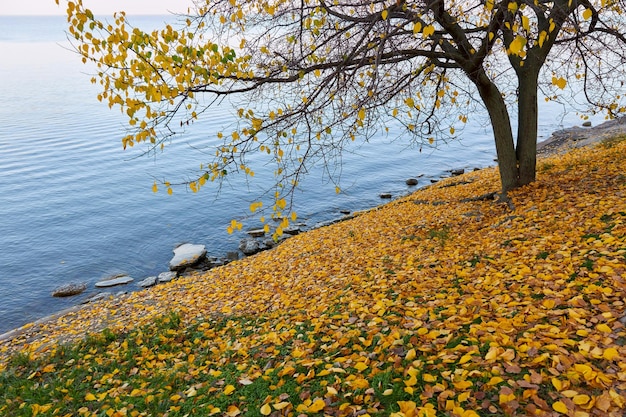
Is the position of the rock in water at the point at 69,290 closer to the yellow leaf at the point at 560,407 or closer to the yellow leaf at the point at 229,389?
the yellow leaf at the point at 229,389

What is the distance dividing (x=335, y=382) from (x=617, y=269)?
386cm

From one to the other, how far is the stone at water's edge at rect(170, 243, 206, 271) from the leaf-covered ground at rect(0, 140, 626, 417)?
5.64m

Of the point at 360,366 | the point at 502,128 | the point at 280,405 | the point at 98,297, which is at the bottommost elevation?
the point at 98,297

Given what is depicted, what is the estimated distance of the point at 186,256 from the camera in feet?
54.8

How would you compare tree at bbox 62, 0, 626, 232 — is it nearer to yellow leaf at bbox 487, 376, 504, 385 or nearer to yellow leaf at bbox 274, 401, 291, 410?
yellow leaf at bbox 274, 401, 291, 410

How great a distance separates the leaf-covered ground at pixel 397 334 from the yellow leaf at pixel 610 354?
0.04ft

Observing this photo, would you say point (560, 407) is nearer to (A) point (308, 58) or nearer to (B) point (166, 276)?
(A) point (308, 58)

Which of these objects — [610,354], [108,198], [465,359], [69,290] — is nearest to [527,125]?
[610,354]

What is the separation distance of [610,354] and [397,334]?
2130mm

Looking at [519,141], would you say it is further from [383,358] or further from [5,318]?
[5,318]

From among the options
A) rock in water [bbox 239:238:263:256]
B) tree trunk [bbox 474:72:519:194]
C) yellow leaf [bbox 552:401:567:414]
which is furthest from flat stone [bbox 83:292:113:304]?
yellow leaf [bbox 552:401:567:414]

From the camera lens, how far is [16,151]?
98.6 feet

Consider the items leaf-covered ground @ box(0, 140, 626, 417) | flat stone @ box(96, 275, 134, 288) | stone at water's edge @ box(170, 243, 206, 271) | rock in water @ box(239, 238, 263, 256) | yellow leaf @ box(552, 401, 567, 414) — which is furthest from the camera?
rock in water @ box(239, 238, 263, 256)

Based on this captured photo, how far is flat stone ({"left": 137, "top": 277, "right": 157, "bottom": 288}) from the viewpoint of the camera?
49.6 ft
